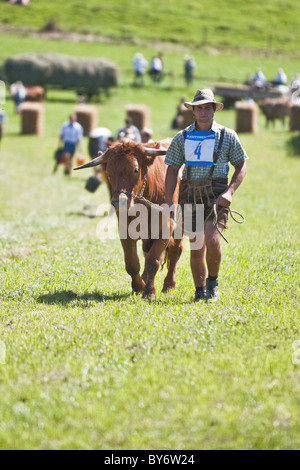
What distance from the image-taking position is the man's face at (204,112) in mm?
8406

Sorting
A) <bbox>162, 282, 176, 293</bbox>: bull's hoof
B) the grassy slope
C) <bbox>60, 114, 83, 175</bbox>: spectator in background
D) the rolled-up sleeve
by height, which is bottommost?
the grassy slope

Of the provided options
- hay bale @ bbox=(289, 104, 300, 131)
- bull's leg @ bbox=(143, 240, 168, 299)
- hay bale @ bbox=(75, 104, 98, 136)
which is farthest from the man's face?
hay bale @ bbox=(75, 104, 98, 136)

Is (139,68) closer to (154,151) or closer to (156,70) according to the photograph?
(156,70)

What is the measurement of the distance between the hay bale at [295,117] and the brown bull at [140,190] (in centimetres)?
2185

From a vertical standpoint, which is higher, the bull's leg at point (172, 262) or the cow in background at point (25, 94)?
the bull's leg at point (172, 262)

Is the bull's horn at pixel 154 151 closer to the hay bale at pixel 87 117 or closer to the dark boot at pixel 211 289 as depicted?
the dark boot at pixel 211 289

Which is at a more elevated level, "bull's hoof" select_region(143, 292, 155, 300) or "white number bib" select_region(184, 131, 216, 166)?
"white number bib" select_region(184, 131, 216, 166)

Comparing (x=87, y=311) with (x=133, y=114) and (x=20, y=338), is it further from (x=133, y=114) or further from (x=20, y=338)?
(x=133, y=114)

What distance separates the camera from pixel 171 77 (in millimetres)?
53781

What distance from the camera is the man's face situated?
8406 mm

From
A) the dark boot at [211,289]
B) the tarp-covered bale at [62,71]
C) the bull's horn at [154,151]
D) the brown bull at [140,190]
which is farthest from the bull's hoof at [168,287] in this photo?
the tarp-covered bale at [62,71]

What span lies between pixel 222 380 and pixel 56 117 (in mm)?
36252

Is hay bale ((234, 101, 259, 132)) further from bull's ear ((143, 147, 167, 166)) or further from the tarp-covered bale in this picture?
bull's ear ((143, 147, 167, 166))

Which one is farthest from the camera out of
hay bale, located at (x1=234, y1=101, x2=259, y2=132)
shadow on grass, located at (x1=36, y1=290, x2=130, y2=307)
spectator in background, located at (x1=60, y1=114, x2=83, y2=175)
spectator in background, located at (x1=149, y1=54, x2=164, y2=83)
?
spectator in background, located at (x1=149, y1=54, x2=164, y2=83)
